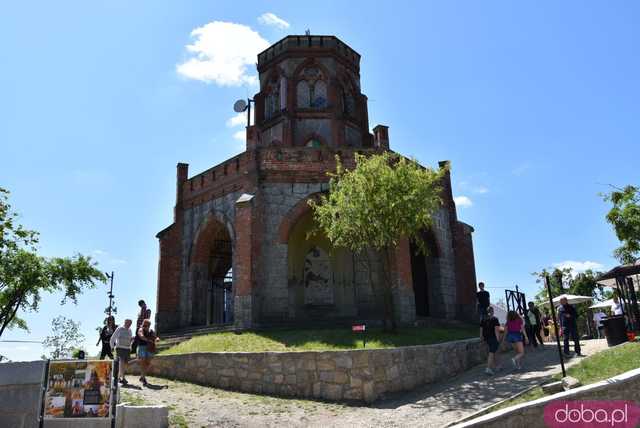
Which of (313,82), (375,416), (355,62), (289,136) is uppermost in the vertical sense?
(355,62)

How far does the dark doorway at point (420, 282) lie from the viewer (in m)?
20.2

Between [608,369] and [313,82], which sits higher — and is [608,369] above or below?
below

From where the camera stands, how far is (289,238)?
18.0 meters

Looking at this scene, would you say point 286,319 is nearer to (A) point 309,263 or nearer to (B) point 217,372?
(A) point 309,263

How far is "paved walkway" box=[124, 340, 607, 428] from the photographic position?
960 centimetres

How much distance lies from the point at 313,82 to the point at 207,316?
38.5ft

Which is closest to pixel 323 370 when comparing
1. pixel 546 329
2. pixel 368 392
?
pixel 368 392

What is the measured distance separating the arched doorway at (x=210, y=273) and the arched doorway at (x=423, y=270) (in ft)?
25.1

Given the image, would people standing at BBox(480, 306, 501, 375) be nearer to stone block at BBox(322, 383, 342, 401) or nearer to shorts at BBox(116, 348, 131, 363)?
stone block at BBox(322, 383, 342, 401)

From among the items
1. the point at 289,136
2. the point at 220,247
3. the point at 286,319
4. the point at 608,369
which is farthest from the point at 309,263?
the point at 608,369

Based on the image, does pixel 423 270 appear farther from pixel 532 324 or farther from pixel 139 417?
pixel 139 417

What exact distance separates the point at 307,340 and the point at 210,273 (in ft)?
28.1

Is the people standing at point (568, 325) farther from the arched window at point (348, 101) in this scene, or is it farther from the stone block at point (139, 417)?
the arched window at point (348, 101)

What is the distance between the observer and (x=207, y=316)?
20297 mm
